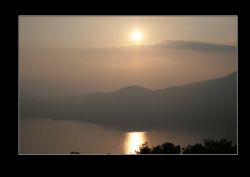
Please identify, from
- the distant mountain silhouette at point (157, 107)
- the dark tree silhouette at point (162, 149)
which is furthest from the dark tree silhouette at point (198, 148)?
the distant mountain silhouette at point (157, 107)

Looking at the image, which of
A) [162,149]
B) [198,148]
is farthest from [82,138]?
[198,148]

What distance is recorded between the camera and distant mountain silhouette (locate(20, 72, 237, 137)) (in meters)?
4.33

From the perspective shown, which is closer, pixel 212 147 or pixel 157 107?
pixel 212 147

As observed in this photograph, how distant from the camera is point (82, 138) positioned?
418 centimetres

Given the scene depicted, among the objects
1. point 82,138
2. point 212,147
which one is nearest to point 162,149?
point 212,147

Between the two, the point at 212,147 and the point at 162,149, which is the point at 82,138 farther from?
the point at 212,147

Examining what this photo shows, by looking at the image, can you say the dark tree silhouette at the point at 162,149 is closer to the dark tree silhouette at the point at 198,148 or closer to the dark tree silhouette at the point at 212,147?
the dark tree silhouette at the point at 198,148

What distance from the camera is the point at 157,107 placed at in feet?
15.1

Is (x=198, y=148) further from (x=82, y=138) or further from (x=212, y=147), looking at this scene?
(x=82, y=138)

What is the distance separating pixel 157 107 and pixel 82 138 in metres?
A: 1.00
